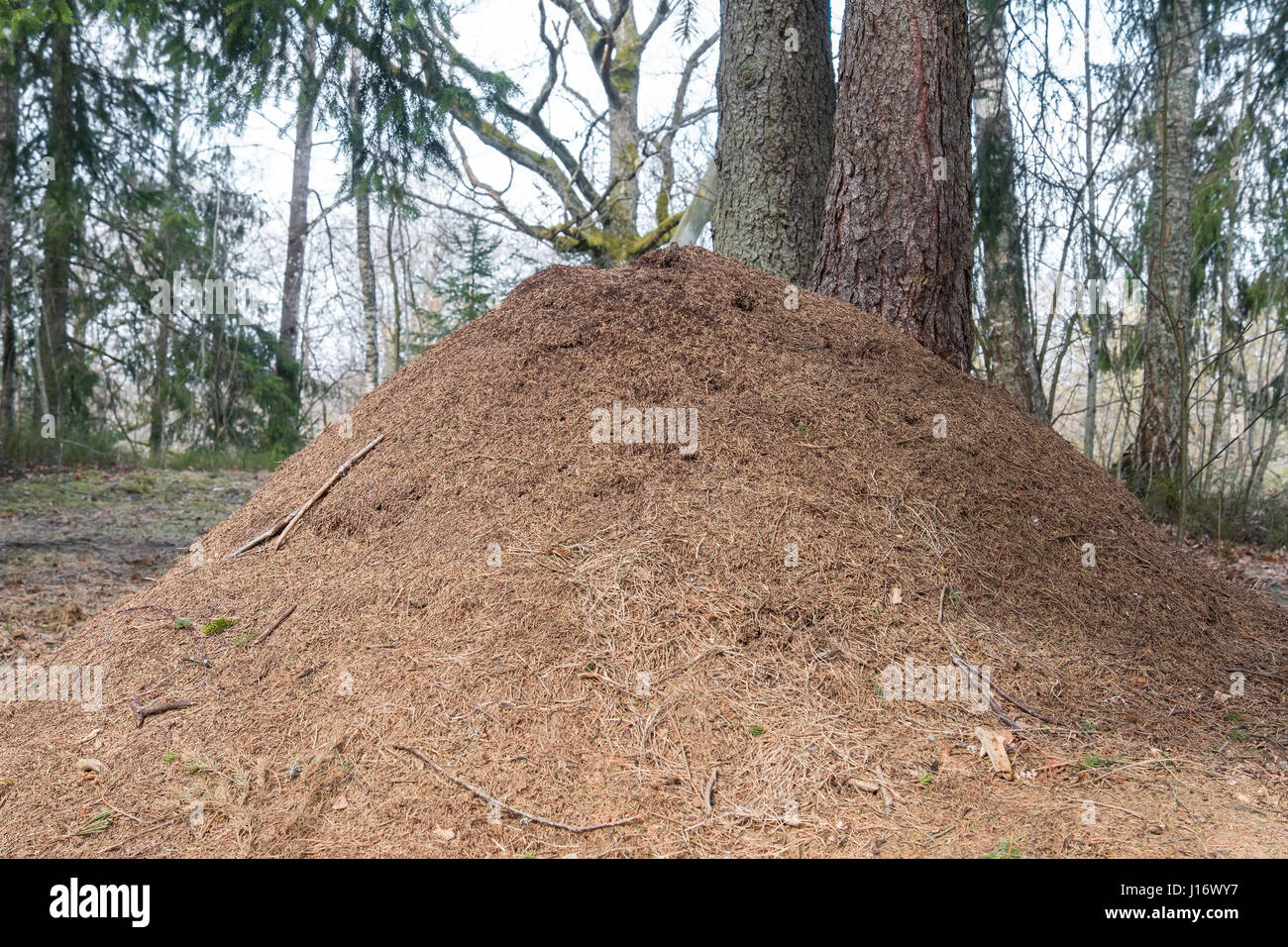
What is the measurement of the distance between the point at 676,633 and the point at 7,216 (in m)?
8.75

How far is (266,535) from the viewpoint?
152 inches

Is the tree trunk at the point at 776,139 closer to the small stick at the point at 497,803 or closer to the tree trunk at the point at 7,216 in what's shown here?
the small stick at the point at 497,803

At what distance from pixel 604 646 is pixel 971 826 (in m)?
1.21

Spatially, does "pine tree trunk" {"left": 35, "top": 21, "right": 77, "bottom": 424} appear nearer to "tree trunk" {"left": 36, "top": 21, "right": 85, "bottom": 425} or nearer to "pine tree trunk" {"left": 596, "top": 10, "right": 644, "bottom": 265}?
"tree trunk" {"left": 36, "top": 21, "right": 85, "bottom": 425}

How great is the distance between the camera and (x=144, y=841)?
2422 mm

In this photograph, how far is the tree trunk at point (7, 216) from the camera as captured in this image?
8.41 m

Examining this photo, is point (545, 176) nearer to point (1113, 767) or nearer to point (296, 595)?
point (296, 595)

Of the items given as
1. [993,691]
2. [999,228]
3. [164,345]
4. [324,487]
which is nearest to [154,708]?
[324,487]

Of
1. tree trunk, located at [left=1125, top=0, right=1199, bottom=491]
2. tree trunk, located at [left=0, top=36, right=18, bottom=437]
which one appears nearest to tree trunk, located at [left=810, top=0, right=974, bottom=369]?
tree trunk, located at [left=1125, top=0, right=1199, bottom=491]

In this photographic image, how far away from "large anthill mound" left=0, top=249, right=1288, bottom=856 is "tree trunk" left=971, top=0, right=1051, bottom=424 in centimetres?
267

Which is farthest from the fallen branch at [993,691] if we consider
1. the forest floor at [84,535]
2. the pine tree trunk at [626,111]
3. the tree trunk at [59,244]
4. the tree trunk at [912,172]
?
the pine tree trunk at [626,111]

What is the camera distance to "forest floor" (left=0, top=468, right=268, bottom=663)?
15.4 feet

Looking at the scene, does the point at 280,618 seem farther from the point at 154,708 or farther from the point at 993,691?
the point at 993,691

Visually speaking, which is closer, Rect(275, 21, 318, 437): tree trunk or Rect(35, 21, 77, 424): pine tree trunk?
Rect(35, 21, 77, 424): pine tree trunk
